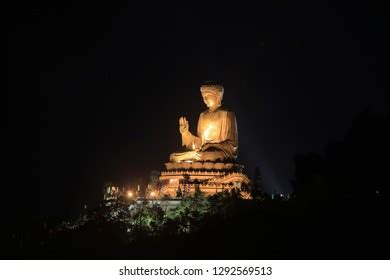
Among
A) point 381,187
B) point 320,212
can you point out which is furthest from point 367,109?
point 320,212

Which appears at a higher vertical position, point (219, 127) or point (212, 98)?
point (212, 98)

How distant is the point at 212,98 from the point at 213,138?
1516mm

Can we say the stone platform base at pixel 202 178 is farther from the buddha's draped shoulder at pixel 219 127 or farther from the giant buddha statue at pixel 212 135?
the buddha's draped shoulder at pixel 219 127

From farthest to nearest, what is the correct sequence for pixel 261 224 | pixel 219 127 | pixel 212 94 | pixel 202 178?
1. pixel 212 94
2. pixel 219 127
3. pixel 202 178
4. pixel 261 224

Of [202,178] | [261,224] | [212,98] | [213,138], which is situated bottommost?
[261,224]

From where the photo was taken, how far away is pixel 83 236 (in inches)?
776

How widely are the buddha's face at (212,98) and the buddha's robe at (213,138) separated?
30 cm

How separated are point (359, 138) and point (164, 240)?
28.0 ft

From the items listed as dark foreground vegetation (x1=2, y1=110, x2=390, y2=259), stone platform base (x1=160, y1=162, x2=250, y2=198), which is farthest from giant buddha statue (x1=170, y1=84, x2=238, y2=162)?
dark foreground vegetation (x1=2, y1=110, x2=390, y2=259)

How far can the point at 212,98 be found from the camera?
28922 mm

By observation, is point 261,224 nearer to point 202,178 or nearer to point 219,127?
point 202,178

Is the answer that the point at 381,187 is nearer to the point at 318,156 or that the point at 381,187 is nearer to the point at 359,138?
the point at 359,138

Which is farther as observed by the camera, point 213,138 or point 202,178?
point 213,138

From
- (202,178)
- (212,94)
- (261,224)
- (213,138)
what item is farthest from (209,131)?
(261,224)
